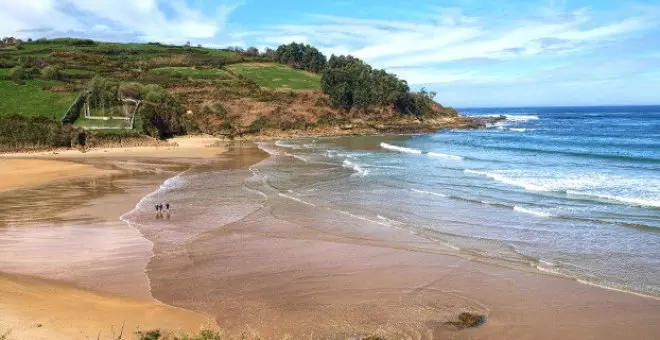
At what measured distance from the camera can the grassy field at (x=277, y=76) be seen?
328 feet

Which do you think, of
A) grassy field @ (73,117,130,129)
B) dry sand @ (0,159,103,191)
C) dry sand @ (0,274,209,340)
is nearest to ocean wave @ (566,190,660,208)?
dry sand @ (0,274,209,340)

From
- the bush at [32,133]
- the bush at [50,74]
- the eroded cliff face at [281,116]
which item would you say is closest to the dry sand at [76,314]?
the bush at [32,133]

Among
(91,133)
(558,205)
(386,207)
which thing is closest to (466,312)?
(386,207)

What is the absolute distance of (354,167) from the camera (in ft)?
130

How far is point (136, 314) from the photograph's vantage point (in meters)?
11.1

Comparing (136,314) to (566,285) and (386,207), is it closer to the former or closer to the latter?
(566,285)

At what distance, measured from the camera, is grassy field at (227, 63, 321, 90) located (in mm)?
99875

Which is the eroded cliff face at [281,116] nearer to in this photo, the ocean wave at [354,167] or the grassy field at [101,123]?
the grassy field at [101,123]

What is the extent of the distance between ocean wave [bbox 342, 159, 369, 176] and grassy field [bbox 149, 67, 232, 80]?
59.3m

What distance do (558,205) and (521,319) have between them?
13.8m

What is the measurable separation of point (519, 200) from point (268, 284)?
1544 cm

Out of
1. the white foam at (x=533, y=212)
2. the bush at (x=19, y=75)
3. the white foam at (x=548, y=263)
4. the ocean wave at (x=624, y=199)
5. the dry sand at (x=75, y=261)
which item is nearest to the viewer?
the dry sand at (x=75, y=261)

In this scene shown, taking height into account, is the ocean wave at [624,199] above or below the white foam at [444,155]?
below

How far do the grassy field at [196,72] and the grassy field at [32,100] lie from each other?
110 ft
